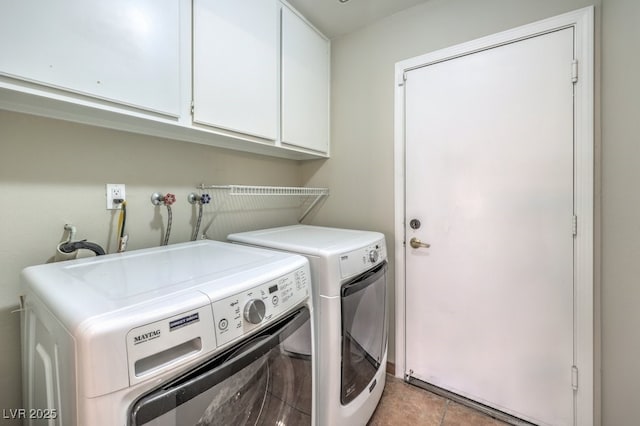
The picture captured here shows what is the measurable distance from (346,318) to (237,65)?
1.35 metres

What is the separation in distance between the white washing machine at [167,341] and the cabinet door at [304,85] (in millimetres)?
1038

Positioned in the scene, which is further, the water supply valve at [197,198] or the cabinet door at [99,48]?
the water supply valve at [197,198]

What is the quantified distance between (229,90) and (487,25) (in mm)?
1489

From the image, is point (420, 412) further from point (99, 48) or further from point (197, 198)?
point (99, 48)

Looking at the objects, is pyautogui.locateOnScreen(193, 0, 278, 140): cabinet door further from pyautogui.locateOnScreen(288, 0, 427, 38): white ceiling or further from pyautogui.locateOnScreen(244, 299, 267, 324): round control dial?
pyautogui.locateOnScreen(244, 299, 267, 324): round control dial

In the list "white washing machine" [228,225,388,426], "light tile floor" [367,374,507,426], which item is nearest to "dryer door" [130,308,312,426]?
"white washing machine" [228,225,388,426]

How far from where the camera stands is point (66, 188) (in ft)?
3.72

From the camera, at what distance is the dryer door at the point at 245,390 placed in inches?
23.4

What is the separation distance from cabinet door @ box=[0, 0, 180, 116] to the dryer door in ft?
3.24

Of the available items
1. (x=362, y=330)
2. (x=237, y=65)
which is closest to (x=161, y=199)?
(x=237, y=65)

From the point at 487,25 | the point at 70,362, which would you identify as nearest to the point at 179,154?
the point at 70,362

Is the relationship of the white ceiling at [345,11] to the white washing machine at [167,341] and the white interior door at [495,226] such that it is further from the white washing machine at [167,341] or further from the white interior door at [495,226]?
the white washing machine at [167,341]

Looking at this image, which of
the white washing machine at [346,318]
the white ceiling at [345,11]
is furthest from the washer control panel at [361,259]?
the white ceiling at [345,11]

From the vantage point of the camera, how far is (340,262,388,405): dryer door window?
124cm
